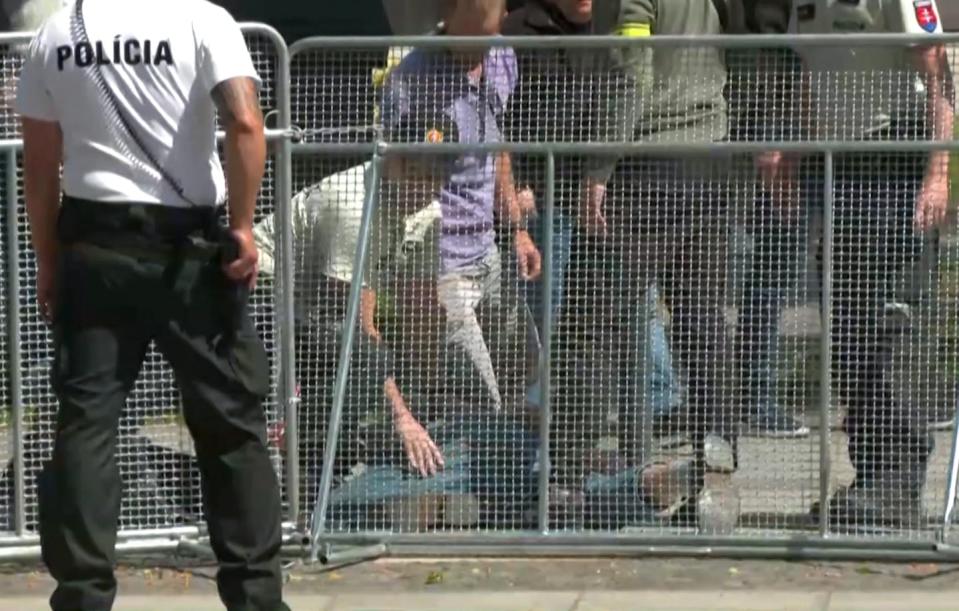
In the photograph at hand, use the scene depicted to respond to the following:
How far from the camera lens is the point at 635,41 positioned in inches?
266

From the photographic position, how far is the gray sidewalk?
6.34 metres

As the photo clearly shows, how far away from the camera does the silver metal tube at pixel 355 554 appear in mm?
6906

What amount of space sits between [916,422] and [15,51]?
3.28 m

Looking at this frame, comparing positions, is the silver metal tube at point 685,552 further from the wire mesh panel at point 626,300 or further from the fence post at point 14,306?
the fence post at point 14,306

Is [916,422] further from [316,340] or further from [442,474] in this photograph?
[316,340]

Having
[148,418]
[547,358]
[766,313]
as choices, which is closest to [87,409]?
[148,418]

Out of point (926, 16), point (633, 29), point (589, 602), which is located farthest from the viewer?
point (633, 29)

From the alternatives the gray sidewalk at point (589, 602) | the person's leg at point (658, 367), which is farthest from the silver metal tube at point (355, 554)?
the person's leg at point (658, 367)

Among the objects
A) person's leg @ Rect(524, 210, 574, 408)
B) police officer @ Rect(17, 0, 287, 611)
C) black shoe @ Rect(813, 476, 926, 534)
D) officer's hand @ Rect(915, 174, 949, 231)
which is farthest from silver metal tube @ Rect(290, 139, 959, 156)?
police officer @ Rect(17, 0, 287, 611)

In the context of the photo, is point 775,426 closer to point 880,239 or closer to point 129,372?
point 880,239

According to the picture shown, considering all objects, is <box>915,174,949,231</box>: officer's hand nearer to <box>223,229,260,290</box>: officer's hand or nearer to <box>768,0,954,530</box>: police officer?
<box>768,0,954,530</box>: police officer

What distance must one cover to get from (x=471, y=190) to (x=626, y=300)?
0.65 meters

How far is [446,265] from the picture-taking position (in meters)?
6.97

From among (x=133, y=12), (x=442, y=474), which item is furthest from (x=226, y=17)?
(x=442, y=474)
